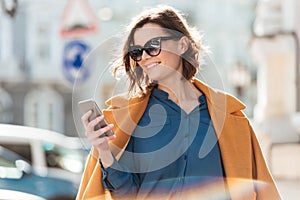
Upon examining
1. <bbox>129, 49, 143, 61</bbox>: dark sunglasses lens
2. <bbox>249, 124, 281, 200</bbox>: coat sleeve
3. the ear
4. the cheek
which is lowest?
<bbox>249, 124, 281, 200</bbox>: coat sleeve

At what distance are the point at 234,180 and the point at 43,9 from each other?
3925 cm

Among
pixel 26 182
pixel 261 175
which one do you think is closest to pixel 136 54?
pixel 261 175

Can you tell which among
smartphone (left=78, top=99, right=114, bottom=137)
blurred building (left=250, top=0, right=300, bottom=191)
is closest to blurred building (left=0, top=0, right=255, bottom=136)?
blurred building (left=250, top=0, right=300, bottom=191)

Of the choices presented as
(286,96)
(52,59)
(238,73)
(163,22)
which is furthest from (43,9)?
(163,22)

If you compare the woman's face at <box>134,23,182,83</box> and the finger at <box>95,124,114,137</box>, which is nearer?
the finger at <box>95,124,114,137</box>

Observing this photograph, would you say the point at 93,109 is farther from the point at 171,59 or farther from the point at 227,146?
the point at 227,146

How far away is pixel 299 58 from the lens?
12.5 metres

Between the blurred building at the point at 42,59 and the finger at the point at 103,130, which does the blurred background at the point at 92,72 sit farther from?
the finger at the point at 103,130

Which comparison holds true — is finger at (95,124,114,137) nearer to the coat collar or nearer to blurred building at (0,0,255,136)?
the coat collar

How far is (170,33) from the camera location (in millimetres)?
3457

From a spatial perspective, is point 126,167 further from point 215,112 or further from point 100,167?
point 215,112

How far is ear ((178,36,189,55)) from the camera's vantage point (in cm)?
348

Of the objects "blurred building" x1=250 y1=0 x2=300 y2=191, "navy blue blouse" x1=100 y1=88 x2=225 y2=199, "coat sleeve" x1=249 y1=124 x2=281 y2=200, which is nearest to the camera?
"navy blue blouse" x1=100 y1=88 x2=225 y2=199

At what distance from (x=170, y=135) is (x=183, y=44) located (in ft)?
1.02
